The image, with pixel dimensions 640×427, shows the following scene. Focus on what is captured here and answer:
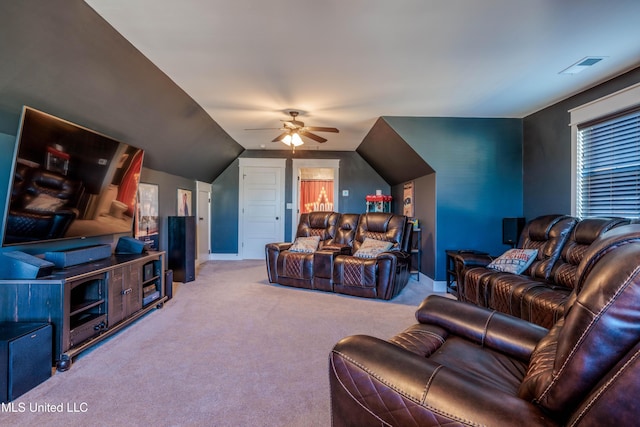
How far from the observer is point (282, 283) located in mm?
4375

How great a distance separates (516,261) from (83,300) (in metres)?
3.98

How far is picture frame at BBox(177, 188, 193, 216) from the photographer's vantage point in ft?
16.9

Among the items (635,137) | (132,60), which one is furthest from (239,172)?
(635,137)

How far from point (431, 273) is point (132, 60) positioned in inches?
168

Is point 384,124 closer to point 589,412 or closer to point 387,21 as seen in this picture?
point 387,21

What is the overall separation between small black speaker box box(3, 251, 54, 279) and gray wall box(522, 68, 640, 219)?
16.1 ft

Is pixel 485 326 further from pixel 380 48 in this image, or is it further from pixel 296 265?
pixel 296 265

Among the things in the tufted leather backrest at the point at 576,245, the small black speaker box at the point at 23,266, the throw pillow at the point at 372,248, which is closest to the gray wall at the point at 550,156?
the tufted leather backrest at the point at 576,245

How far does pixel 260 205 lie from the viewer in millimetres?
6465

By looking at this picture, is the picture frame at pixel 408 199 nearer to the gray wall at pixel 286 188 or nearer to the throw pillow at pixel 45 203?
the gray wall at pixel 286 188

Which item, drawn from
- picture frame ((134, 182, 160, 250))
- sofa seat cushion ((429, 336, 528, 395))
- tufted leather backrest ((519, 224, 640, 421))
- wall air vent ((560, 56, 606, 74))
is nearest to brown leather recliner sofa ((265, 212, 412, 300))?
picture frame ((134, 182, 160, 250))

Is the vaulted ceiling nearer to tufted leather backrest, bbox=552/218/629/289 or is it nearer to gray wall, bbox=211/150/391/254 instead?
tufted leather backrest, bbox=552/218/629/289

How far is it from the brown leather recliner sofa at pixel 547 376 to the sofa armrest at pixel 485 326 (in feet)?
0.44

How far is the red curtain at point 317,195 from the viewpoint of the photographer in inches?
302
